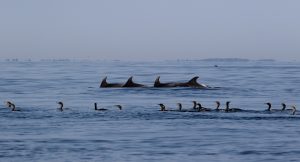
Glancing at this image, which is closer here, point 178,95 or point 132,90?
point 178,95

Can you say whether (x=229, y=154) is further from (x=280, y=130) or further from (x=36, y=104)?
(x=36, y=104)

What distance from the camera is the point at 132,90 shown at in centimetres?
5684

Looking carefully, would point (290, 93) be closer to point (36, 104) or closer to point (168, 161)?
point (36, 104)

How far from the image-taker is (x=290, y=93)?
2112 inches

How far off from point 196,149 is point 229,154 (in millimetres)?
1334

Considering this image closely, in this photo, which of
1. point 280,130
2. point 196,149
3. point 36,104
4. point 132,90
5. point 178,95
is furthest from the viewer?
point 132,90

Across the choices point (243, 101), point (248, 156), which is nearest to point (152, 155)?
point (248, 156)

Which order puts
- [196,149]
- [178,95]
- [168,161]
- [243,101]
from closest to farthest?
[168,161] < [196,149] < [243,101] < [178,95]

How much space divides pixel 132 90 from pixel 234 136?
1204 inches

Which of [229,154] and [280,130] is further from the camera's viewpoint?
[280,130]

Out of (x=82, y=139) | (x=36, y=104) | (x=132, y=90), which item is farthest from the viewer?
(x=132, y=90)

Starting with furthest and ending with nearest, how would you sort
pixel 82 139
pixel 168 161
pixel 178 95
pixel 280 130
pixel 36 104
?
1. pixel 178 95
2. pixel 36 104
3. pixel 280 130
4. pixel 82 139
5. pixel 168 161

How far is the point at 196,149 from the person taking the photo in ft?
77.1

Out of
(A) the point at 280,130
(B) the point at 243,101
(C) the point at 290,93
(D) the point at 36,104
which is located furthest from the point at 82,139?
(C) the point at 290,93
